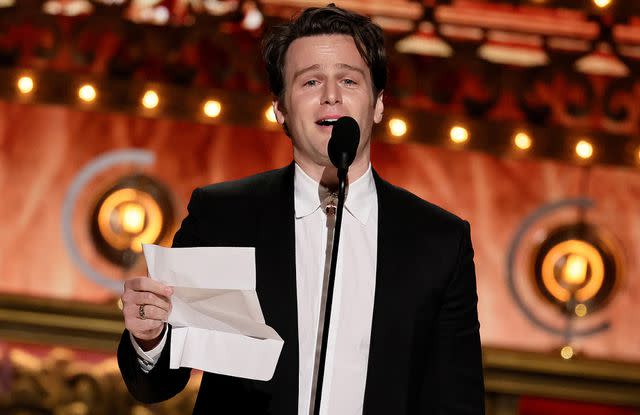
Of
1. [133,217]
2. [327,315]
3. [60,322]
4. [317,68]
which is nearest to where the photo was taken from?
[327,315]

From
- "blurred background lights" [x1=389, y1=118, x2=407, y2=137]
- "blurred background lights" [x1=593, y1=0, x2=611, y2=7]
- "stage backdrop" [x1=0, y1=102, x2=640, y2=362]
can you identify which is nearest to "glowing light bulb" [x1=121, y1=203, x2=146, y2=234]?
"stage backdrop" [x1=0, y1=102, x2=640, y2=362]

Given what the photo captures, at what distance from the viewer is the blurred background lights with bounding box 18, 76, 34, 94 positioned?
154 inches

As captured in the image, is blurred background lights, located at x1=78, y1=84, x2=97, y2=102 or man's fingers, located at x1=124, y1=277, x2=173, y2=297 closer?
man's fingers, located at x1=124, y1=277, x2=173, y2=297

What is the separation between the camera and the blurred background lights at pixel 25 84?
154 inches

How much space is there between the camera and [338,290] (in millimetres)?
1693

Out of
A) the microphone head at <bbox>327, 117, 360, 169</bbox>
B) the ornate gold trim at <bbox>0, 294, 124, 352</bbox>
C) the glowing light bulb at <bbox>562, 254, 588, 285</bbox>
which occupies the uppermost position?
the glowing light bulb at <bbox>562, 254, 588, 285</bbox>

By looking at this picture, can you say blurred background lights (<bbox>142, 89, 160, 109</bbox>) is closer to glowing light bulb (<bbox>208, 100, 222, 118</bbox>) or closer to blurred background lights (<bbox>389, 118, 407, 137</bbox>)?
glowing light bulb (<bbox>208, 100, 222, 118</bbox>)

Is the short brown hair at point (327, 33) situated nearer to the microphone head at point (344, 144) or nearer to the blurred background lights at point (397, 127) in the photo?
the microphone head at point (344, 144)

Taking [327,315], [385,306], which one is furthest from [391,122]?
[327,315]

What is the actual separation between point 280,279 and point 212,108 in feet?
7.62

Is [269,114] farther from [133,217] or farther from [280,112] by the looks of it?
[280,112]

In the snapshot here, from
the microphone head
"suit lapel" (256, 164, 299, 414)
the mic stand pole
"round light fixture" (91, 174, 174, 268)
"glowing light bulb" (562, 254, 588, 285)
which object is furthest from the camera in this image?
"round light fixture" (91, 174, 174, 268)

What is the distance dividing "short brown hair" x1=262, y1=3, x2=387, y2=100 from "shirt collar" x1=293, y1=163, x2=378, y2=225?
16 centimetres

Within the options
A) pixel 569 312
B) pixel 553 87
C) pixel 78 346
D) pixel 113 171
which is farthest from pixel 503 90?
pixel 78 346
